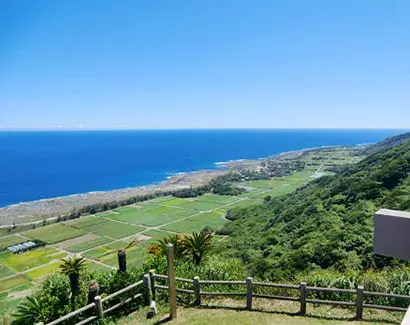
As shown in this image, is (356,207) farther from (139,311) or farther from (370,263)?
(139,311)

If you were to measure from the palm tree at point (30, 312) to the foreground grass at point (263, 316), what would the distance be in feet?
6.61

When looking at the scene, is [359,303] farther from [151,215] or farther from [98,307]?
[151,215]

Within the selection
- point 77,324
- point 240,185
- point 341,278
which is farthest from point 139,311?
point 240,185

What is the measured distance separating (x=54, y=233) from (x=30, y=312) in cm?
4358

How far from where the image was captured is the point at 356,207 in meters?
25.3

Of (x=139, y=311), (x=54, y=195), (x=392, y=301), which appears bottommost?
(x=54, y=195)

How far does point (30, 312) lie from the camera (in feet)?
26.8

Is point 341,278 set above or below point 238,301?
above

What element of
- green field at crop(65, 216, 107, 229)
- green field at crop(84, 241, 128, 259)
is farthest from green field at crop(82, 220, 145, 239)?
green field at crop(84, 241, 128, 259)

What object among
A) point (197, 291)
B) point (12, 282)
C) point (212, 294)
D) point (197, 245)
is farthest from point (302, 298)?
point (12, 282)

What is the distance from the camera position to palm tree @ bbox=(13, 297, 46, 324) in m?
8.09

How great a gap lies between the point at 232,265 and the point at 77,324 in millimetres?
5592

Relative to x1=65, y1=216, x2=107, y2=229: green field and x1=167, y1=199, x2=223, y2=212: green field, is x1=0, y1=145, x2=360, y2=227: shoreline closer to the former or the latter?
x1=65, y1=216, x2=107, y2=229: green field

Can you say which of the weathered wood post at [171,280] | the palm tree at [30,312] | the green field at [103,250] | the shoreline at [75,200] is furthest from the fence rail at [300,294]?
the shoreline at [75,200]
